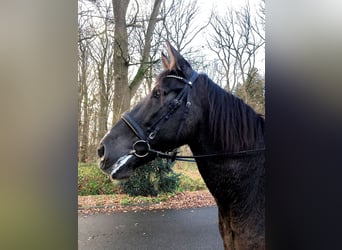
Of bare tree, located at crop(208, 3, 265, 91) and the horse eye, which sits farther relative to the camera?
bare tree, located at crop(208, 3, 265, 91)

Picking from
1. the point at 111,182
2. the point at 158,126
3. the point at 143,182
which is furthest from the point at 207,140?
the point at 111,182

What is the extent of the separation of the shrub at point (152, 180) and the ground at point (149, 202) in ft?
0.11

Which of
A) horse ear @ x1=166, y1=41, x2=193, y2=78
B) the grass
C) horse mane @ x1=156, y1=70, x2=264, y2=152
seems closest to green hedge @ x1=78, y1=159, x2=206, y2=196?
the grass

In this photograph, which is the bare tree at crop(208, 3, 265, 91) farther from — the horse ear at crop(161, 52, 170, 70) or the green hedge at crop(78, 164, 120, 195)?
the green hedge at crop(78, 164, 120, 195)

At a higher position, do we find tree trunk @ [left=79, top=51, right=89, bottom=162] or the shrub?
tree trunk @ [left=79, top=51, right=89, bottom=162]

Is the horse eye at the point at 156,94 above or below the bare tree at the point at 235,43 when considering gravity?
below

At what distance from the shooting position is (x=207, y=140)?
1.49 metres

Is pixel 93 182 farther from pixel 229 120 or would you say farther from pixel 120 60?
pixel 229 120

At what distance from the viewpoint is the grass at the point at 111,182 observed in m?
1.41

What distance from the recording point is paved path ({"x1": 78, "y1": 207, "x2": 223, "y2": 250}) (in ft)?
4.77

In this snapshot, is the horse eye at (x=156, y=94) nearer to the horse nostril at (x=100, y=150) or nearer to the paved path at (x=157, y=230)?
the horse nostril at (x=100, y=150)

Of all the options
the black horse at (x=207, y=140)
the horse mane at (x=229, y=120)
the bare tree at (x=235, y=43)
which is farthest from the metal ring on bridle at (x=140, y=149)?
the bare tree at (x=235, y=43)

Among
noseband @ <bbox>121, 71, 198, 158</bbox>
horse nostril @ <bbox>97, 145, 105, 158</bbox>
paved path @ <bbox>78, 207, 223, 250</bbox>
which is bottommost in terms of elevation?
paved path @ <bbox>78, 207, 223, 250</bbox>
